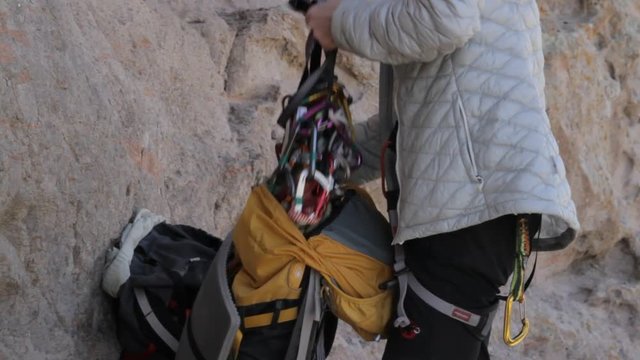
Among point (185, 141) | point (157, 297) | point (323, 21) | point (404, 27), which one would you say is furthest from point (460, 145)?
point (185, 141)

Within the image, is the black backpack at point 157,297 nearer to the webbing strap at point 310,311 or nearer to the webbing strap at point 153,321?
the webbing strap at point 153,321

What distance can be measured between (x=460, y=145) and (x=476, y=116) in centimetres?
7

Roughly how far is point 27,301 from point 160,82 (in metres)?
1.16

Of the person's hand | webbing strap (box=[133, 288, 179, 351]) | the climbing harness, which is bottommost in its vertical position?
webbing strap (box=[133, 288, 179, 351])

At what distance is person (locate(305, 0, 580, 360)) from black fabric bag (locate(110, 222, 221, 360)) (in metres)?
0.75

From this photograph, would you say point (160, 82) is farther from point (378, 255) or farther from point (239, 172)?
point (378, 255)

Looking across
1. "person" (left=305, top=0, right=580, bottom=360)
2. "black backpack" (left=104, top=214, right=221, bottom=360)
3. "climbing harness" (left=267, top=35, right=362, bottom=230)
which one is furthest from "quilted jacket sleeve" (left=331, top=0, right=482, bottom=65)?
"black backpack" (left=104, top=214, right=221, bottom=360)

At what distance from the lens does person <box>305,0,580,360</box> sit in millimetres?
1793

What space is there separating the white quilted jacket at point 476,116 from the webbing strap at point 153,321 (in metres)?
0.87

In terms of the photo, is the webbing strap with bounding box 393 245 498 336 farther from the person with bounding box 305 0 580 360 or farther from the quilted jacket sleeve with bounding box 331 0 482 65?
the quilted jacket sleeve with bounding box 331 0 482 65

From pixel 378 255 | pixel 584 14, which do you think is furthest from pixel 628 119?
pixel 378 255

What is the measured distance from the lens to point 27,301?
2.28m

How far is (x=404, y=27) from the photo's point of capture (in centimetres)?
176

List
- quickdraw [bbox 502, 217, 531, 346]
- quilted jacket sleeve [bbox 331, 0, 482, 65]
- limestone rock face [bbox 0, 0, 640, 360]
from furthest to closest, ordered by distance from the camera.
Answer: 1. limestone rock face [bbox 0, 0, 640, 360]
2. quickdraw [bbox 502, 217, 531, 346]
3. quilted jacket sleeve [bbox 331, 0, 482, 65]
